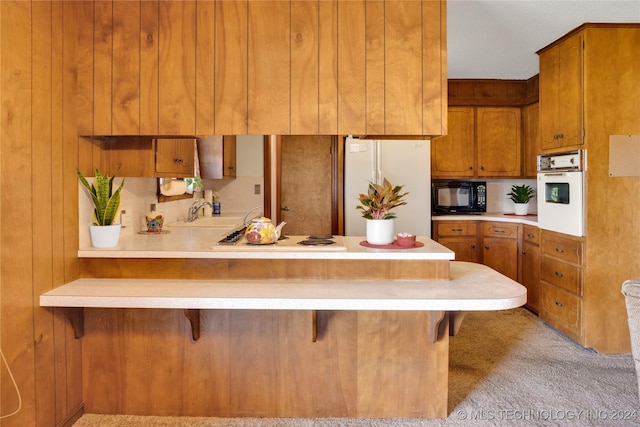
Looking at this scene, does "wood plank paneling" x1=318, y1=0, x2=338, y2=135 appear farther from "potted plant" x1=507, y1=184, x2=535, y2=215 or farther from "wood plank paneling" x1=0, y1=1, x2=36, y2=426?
"potted plant" x1=507, y1=184, x2=535, y2=215

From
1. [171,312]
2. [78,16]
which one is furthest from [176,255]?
[78,16]

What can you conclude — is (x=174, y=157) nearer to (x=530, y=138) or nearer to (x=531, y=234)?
(x=531, y=234)

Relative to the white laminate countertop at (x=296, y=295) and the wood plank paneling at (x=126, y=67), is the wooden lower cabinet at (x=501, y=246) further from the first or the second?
the wood plank paneling at (x=126, y=67)

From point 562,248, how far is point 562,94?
47.4 inches

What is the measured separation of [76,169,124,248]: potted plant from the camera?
90.4 inches

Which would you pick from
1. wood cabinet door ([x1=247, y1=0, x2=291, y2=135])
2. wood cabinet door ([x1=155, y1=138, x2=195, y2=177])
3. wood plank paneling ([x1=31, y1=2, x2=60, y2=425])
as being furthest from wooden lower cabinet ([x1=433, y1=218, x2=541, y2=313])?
wood plank paneling ([x1=31, y1=2, x2=60, y2=425])

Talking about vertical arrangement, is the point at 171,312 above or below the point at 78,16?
below

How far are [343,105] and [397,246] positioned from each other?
0.79 metres

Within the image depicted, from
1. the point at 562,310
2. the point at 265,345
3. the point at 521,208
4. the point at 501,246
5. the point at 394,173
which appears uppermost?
the point at 394,173

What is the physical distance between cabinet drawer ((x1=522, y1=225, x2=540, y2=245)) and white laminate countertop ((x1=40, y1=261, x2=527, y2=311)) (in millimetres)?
2104

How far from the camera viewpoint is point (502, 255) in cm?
461

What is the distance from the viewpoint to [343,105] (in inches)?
89.0

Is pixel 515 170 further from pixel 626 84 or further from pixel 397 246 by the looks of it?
pixel 397 246

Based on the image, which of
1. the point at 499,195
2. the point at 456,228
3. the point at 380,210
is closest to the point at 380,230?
the point at 380,210
